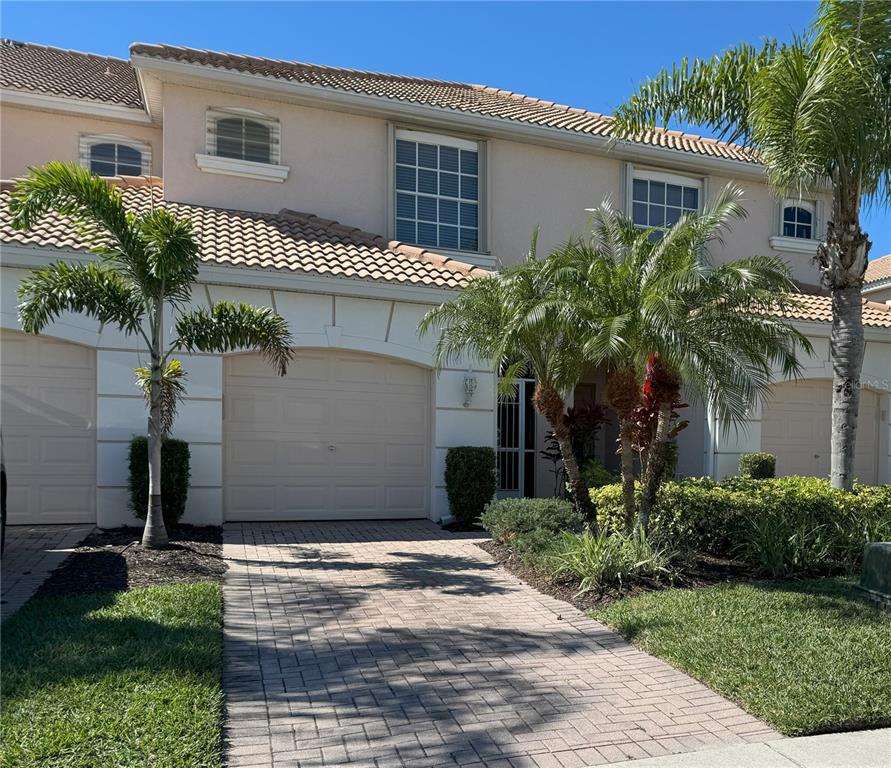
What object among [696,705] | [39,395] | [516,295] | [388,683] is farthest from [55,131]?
[696,705]

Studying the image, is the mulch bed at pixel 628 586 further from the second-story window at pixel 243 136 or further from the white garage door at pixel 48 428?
the second-story window at pixel 243 136

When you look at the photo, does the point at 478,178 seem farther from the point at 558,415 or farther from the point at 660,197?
the point at 558,415

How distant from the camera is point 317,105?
13930 millimetres

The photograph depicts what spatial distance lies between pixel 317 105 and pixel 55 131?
6.48 meters

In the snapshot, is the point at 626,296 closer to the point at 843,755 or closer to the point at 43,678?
the point at 843,755

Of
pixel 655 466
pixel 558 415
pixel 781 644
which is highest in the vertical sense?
pixel 558 415

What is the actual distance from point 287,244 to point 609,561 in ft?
24.6

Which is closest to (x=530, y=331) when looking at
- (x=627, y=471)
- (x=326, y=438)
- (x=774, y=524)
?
(x=627, y=471)

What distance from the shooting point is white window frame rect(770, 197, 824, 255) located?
1744cm

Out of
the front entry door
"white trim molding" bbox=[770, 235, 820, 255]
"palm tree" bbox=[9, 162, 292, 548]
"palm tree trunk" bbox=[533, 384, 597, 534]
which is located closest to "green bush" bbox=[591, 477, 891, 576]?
"palm tree trunk" bbox=[533, 384, 597, 534]

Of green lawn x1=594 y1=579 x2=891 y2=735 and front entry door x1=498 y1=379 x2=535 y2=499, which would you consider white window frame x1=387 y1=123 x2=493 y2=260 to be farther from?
green lawn x1=594 y1=579 x2=891 y2=735

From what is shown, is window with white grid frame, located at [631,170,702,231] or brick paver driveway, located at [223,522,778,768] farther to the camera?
window with white grid frame, located at [631,170,702,231]

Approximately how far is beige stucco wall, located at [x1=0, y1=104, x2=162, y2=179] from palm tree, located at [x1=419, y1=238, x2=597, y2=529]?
11159 millimetres

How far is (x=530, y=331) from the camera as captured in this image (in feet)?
27.2
